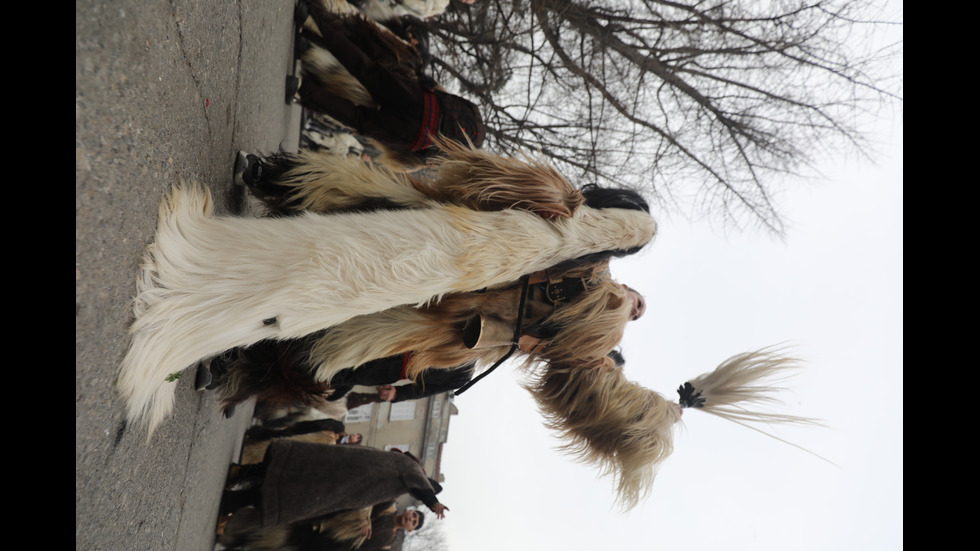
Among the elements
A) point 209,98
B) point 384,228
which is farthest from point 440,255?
point 209,98

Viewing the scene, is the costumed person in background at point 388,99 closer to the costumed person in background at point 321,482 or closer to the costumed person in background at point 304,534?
the costumed person in background at point 321,482

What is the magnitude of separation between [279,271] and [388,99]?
189cm

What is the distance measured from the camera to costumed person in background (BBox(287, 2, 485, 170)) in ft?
10.3

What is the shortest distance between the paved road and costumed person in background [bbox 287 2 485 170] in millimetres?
956

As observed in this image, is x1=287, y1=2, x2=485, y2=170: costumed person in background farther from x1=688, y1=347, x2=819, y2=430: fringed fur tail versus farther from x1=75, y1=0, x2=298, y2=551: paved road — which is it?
x1=688, y1=347, x2=819, y2=430: fringed fur tail

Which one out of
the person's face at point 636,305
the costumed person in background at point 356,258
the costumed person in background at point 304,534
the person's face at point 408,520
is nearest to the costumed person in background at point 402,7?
the costumed person in background at point 356,258

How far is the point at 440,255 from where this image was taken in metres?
1.88

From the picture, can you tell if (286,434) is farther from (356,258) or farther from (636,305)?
(356,258)

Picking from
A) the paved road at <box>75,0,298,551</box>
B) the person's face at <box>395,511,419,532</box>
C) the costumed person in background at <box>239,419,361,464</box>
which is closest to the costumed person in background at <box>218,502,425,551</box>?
the person's face at <box>395,511,419,532</box>

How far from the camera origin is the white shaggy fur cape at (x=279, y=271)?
5.07 feet

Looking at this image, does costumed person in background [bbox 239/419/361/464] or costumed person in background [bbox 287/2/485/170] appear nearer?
costumed person in background [bbox 287/2/485/170]

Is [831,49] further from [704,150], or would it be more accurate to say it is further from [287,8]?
[287,8]

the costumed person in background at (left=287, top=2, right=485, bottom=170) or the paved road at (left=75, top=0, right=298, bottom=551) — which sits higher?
the costumed person in background at (left=287, top=2, right=485, bottom=170)
